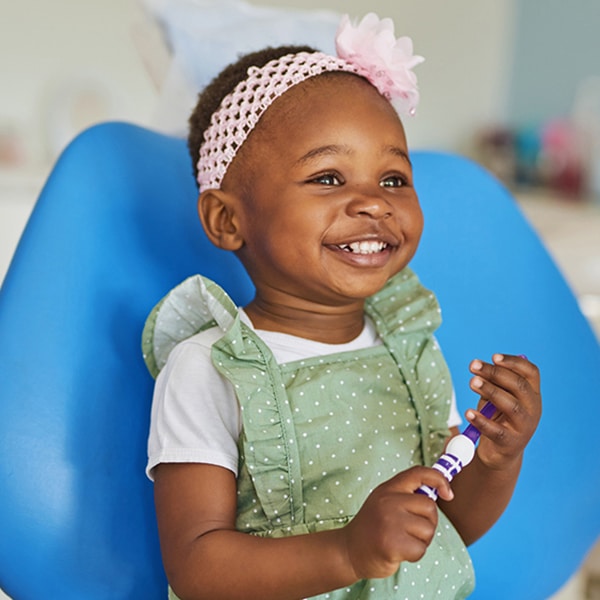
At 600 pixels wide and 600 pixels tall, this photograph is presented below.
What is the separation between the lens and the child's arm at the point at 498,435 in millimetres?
720

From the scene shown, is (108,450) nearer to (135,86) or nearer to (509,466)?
(509,466)

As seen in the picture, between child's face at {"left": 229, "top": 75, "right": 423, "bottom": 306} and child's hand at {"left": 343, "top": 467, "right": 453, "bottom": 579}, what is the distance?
0.22 meters

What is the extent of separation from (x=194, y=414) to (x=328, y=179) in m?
0.23

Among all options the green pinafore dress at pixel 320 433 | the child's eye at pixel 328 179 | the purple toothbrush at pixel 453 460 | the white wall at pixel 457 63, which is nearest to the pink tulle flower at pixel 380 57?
the child's eye at pixel 328 179

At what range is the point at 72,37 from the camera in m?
2.42

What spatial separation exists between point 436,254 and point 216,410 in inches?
17.8

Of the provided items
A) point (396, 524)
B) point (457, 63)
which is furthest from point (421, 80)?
point (396, 524)

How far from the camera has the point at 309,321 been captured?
860mm

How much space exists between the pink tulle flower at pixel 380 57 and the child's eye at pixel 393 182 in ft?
0.27

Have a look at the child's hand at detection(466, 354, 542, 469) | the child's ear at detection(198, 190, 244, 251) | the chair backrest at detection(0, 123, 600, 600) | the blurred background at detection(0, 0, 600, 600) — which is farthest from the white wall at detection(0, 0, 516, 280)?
the child's hand at detection(466, 354, 542, 469)

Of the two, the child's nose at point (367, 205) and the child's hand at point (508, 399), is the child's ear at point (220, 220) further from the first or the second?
the child's hand at point (508, 399)

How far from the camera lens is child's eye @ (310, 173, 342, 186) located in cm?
82

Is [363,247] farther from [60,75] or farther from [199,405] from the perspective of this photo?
[60,75]

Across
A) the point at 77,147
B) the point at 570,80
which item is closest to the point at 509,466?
the point at 77,147
